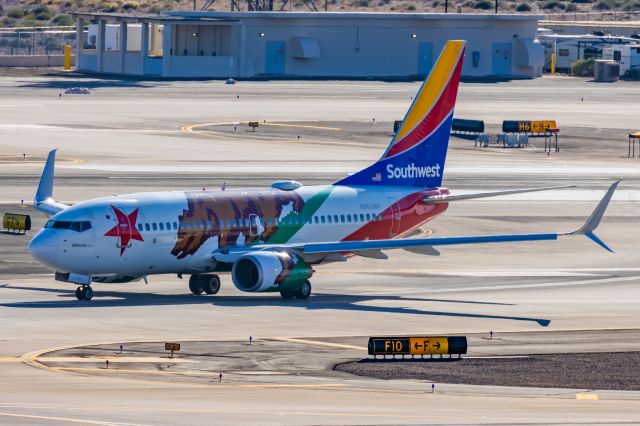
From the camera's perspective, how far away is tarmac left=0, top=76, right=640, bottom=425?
36.3 m

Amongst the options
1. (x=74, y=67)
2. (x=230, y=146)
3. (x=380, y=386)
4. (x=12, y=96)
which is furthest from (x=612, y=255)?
(x=74, y=67)

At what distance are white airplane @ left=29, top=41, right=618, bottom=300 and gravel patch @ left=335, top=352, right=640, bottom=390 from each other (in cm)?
980

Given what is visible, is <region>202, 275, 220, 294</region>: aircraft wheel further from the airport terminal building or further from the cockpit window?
the airport terminal building

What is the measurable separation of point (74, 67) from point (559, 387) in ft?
539

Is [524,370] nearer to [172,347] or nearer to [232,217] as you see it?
[172,347]

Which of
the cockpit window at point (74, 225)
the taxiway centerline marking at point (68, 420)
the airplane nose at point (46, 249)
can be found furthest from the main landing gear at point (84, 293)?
the taxiway centerline marking at point (68, 420)

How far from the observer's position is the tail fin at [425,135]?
64188mm

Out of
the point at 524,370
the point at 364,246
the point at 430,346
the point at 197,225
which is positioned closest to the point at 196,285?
the point at 197,225

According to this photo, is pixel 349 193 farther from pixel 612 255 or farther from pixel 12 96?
pixel 12 96

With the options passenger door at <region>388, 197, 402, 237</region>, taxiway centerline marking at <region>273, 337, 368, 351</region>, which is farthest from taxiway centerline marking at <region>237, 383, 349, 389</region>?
passenger door at <region>388, 197, 402, 237</region>

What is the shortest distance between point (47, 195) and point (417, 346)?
24.4 meters

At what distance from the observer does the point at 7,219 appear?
76.1 m

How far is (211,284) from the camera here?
59281 mm

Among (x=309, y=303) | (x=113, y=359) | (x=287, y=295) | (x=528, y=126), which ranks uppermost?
(x=528, y=126)
